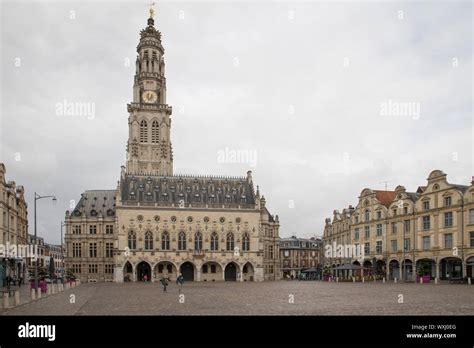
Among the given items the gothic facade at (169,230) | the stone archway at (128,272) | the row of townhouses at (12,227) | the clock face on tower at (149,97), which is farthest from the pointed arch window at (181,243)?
the clock face on tower at (149,97)

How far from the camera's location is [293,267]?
128 meters

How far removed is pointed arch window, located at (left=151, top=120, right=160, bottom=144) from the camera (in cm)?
9912

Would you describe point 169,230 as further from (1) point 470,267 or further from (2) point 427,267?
(1) point 470,267

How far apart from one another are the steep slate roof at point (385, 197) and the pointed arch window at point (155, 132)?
43668 millimetres

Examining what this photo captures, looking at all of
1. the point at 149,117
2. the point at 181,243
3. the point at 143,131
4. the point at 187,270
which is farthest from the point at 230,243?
the point at 149,117

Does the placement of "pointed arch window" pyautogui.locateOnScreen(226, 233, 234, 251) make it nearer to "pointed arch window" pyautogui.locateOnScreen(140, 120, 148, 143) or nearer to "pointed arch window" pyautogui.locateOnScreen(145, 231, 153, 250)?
"pointed arch window" pyautogui.locateOnScreen(145, 231, 153, 250)

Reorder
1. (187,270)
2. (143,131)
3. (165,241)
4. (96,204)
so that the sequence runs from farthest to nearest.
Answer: (143,131)
(96,204)
(187,270)
(165,241)

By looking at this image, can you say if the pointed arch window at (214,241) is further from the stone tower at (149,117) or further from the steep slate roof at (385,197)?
the steep slate roof at (385,197)

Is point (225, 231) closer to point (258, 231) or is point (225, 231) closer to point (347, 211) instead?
point (258, 231)

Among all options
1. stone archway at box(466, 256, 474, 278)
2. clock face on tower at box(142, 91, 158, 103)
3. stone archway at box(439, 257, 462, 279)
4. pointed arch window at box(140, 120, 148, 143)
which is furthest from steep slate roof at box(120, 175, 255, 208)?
stone archway at box(466, 256, 474, 278)

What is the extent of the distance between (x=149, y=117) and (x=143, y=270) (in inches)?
1266

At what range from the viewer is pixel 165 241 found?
264 ft
